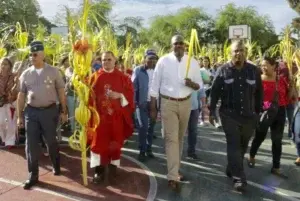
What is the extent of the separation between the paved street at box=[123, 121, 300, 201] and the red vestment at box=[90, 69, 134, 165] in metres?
0.86

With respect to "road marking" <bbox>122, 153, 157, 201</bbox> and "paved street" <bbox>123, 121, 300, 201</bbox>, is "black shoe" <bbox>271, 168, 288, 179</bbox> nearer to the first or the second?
"paved street" <bbox>123, 121, 300, 201</bbox>

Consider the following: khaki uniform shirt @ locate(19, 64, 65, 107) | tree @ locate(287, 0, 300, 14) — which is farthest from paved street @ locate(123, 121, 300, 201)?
tree @ locate(287, 0, 300, 14)

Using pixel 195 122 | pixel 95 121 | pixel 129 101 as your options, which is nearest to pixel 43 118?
pixel 95 121

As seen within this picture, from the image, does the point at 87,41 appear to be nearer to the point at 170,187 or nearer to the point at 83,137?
the point at 83,137

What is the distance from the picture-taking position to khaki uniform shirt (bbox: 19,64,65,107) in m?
6.16

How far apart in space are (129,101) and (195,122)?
6.24 feet

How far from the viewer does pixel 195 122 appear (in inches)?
310

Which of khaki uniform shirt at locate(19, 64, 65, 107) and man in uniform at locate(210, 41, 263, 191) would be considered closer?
man in uniform at locate(210, 41, 263, 191)

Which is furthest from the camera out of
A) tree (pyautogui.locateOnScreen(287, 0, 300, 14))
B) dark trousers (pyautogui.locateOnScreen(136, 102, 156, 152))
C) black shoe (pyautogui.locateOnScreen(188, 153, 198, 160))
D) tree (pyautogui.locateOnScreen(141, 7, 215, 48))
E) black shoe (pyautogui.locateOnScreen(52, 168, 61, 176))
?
tree (pyautogui.locateOnScreen(141, 7, 215, 48))

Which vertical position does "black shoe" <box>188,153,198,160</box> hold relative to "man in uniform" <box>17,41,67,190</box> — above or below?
below

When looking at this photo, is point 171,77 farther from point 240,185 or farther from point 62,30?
point 62,30

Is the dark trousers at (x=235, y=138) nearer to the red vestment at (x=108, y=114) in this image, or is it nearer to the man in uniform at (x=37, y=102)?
the red vestment at (x=108, y=114)

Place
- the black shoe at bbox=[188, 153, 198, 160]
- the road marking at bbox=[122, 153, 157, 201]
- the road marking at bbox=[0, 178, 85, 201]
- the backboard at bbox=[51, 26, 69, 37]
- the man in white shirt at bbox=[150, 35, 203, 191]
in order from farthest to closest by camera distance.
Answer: the black shoe at bbox=[188, 153, 198, 160] → the backboard at bbox=[51, 26, 69, 37] → the man in white shirt at bbox=[150, 35, 203, 191] → the road marking at bbox=[122, 153, 157, 201] → the road marking at bbox=[0, 178, 85, 201]

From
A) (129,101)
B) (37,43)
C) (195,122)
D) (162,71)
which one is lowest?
(195,122)
